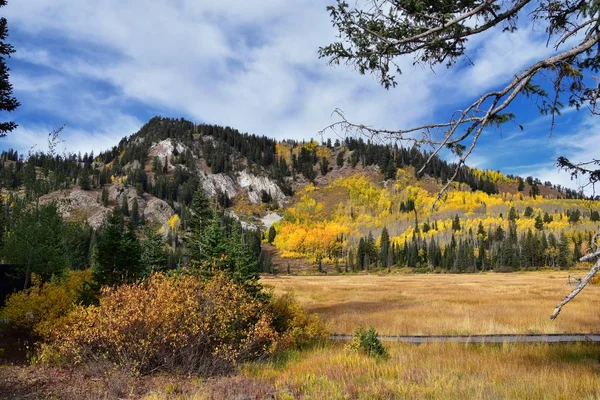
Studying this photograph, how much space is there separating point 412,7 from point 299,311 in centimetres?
1691

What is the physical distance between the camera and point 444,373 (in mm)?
10625

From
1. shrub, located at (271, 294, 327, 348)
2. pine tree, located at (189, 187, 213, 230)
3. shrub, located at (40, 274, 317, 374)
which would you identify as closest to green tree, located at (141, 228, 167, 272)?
pine tree, located at (189, 187, 213, 230)

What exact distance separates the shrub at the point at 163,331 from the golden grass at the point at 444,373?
62.2 inches

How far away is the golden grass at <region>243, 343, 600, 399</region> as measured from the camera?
830 cm

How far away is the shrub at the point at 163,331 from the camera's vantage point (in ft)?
42.0

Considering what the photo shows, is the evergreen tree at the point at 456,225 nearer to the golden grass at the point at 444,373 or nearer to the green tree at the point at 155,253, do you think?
the green tree at the point at 155,253

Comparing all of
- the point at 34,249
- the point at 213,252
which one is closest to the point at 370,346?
the point at 213,252

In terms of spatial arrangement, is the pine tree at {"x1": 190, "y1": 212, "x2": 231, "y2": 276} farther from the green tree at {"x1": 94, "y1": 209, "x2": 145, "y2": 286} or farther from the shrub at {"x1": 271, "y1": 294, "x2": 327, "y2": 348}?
the green tree at {"x1": 94, "y1": 209, "x2": 145, "y2": 286}

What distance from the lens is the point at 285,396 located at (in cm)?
859

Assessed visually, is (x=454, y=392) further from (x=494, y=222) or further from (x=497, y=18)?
(x=494, y=222)

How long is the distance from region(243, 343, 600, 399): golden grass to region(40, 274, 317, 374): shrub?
158 centimetres

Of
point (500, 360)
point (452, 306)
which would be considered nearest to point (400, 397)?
point (500, 360)

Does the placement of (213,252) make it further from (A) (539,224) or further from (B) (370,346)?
(A) (539,224)

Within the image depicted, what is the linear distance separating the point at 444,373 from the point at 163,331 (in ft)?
28.5
